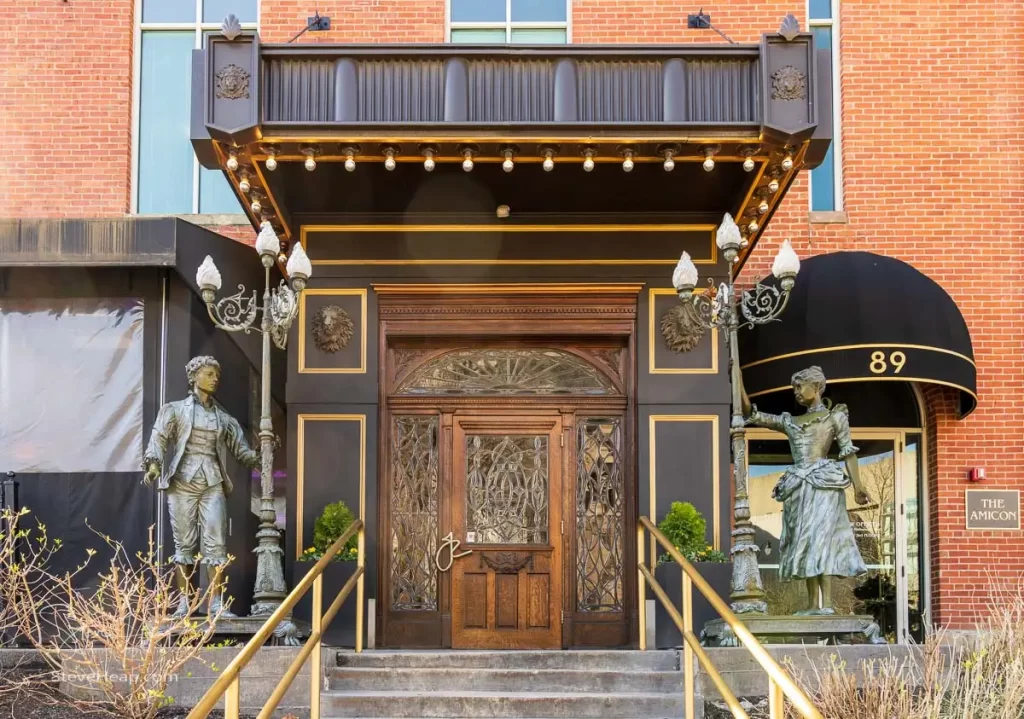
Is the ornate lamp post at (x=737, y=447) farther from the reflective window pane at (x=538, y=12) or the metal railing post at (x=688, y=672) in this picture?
the reflective window pane at (x=538, y=12)

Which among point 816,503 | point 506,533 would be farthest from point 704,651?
point 506,533

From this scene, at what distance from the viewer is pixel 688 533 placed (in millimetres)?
12789

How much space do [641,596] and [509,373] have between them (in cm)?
273

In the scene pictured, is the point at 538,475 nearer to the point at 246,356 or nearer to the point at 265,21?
the point at 246,356

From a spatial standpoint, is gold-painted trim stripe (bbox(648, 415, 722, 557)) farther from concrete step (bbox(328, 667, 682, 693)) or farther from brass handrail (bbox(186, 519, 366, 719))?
brass handrail (bbox(186, 519, 366, 719))

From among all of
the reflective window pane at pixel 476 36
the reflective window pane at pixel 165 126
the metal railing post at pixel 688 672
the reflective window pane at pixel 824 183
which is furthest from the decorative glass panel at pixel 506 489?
the reflective window pane at pixel 476 36

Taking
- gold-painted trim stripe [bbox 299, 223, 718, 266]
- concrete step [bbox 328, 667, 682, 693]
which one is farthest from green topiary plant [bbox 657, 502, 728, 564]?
gold-painted trim stripe [bbox 299, 223, 718, 266]

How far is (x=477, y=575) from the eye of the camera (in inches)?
533

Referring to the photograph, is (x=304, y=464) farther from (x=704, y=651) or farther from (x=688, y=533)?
(x=704, y=651)

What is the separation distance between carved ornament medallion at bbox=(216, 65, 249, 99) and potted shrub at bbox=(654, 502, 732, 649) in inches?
214

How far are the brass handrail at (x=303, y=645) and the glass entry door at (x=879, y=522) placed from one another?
4.98m

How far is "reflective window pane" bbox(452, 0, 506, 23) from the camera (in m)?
15.9

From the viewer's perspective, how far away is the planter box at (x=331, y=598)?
12445mm

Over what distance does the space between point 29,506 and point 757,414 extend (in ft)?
24.3
